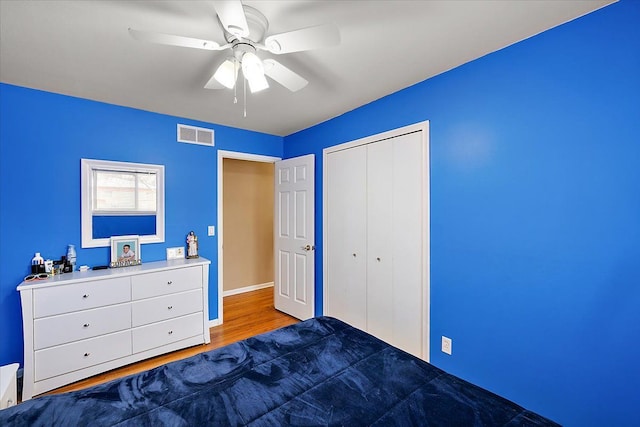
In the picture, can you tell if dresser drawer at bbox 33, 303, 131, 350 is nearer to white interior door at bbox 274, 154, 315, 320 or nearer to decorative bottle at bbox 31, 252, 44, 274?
decorative bottle at bbox 31, 252, 44, 274

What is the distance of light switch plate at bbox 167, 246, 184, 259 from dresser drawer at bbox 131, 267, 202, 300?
406mm

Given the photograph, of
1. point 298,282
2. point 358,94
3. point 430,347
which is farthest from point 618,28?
point 298,282

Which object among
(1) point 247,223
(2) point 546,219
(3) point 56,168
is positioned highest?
(3) point 56,168

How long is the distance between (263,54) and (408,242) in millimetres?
1857

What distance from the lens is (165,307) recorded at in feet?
8.55

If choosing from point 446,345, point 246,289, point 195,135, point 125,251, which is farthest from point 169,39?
point 246,289

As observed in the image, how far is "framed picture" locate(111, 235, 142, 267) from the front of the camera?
265 centimetres

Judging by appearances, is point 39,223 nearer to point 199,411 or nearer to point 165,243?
point 165,243

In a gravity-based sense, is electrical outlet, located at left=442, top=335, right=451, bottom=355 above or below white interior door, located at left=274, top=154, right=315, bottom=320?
below

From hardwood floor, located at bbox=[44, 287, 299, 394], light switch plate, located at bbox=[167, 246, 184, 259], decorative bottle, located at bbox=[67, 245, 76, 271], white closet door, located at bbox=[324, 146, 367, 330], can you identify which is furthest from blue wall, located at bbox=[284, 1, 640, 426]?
decorative bottle, located at bbox=[67, 245, 76, 271]

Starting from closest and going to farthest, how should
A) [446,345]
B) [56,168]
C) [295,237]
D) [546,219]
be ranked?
[546,219] < [446,345] < [56,168] < [295,237]

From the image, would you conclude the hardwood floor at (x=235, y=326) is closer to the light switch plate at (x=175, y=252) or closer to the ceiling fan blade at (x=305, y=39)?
the light switch plate at (x=175, y=252)

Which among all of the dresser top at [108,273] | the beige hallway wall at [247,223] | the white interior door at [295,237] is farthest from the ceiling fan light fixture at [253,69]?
the beige hallway wall at [247,223]

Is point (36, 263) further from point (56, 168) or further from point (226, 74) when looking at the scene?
point (226, 74)
